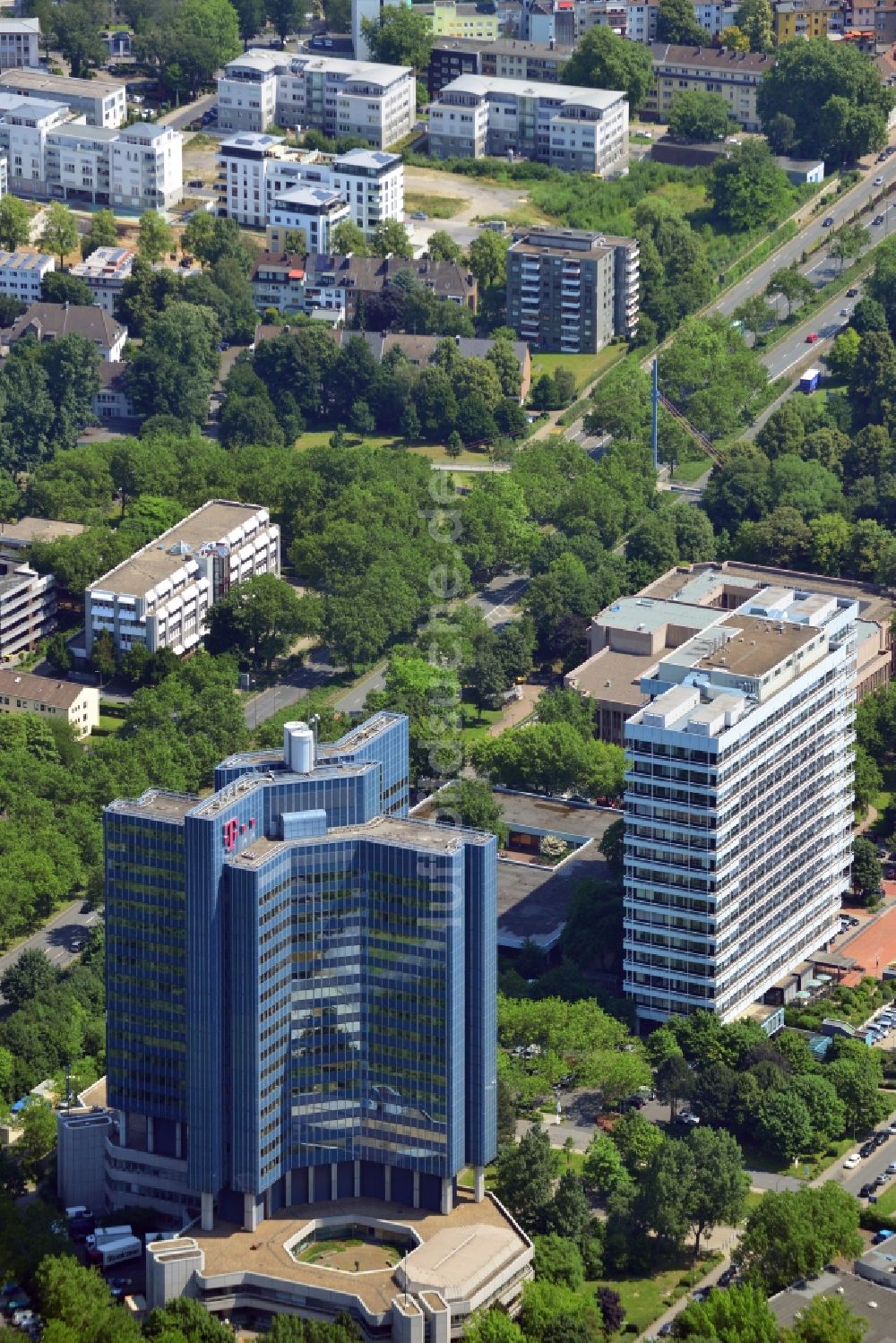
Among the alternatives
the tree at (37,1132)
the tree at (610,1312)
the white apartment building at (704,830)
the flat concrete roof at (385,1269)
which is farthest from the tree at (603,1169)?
the tree at (37,1132)

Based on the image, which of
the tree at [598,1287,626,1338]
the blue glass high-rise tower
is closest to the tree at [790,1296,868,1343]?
the tree at [598,1287,626,1338]

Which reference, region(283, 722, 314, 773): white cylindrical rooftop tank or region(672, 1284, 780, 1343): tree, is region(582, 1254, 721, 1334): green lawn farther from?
region(283, 722, 314, 773): white cylindrical rooftop tank

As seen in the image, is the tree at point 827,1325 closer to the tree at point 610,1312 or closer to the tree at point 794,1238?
the tree at point 794,1238

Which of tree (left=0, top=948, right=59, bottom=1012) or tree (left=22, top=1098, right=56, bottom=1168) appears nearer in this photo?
tree (left=22, top=1098, right=56, bottom=1168)

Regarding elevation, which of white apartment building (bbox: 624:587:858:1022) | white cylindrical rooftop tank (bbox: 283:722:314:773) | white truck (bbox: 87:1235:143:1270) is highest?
white cylindrical rooftop tank (bbox: 283:722:314:773)

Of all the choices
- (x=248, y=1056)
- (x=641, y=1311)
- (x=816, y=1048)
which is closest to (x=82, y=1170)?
(x=248, y=1056)

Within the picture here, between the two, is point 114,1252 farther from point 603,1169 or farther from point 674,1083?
point 674,1083
